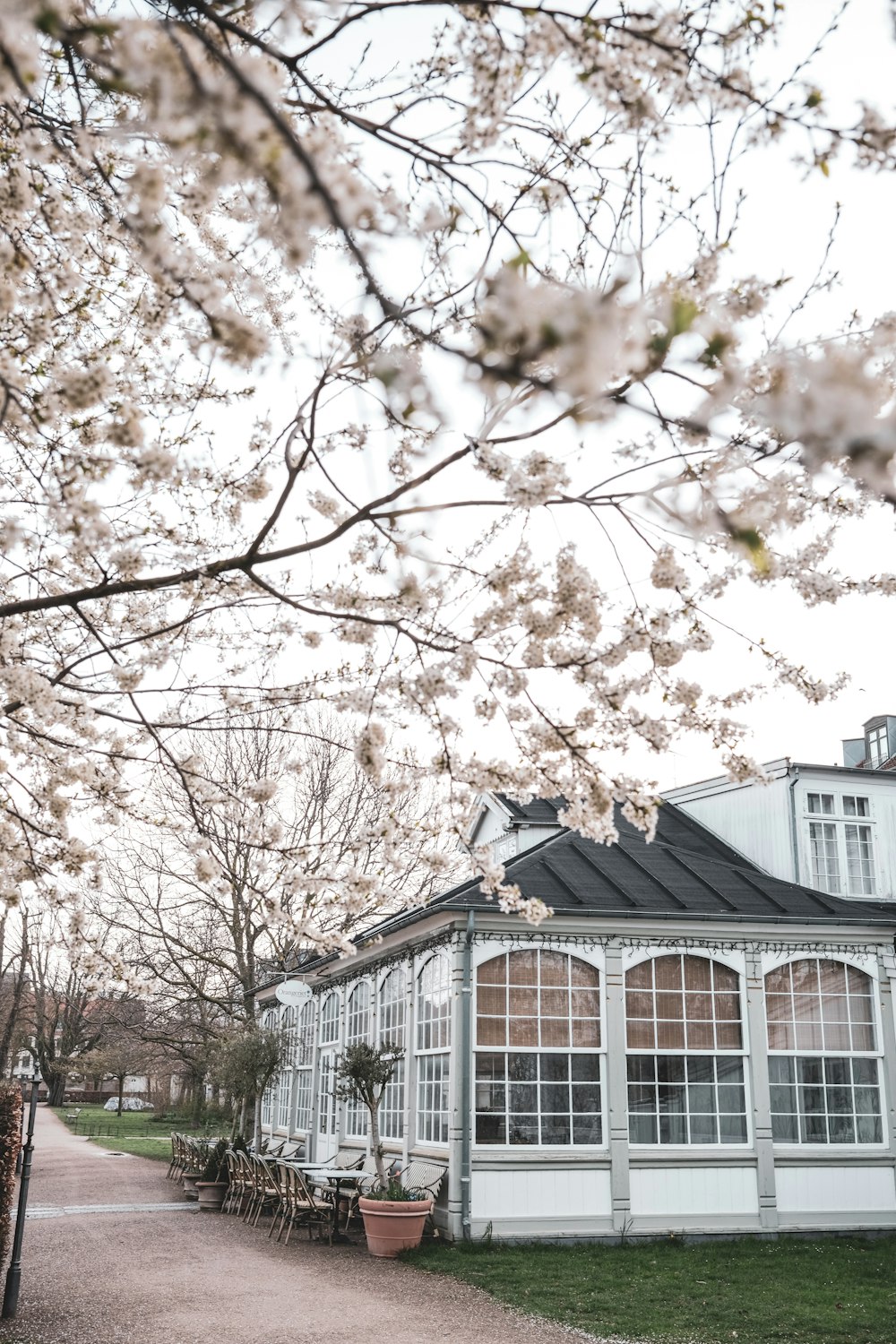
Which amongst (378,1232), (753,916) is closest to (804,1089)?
(753,916)

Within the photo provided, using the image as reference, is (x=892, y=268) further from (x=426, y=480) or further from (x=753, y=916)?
(x=753, y=916)

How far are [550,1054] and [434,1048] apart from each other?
1.44 meters

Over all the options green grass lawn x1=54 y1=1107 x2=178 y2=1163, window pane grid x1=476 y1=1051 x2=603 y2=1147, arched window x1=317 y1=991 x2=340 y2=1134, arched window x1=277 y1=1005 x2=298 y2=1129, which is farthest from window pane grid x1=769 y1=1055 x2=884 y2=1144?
green grass lawn x1=54 y1=1107 x2=178 y2=1163

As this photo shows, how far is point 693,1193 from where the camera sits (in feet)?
38.7

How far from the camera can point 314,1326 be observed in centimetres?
775

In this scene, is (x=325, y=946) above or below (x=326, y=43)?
below

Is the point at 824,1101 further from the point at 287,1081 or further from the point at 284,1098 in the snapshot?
the point at 284,1098

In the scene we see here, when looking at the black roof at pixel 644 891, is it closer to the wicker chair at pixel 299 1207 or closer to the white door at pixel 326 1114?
the wicker chair at pixel 299 1207

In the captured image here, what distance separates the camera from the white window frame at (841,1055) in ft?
40.4

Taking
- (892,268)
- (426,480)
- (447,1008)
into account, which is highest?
(892,268)

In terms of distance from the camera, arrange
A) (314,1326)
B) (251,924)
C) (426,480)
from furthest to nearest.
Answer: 1. (251,924)
2. (314,1326)
3. (426,480)

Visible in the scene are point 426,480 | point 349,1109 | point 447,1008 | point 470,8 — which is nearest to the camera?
point 470,8

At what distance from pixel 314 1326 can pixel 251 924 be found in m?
16.5

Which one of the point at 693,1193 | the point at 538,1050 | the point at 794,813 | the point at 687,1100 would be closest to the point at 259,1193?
the point at 538,1050
